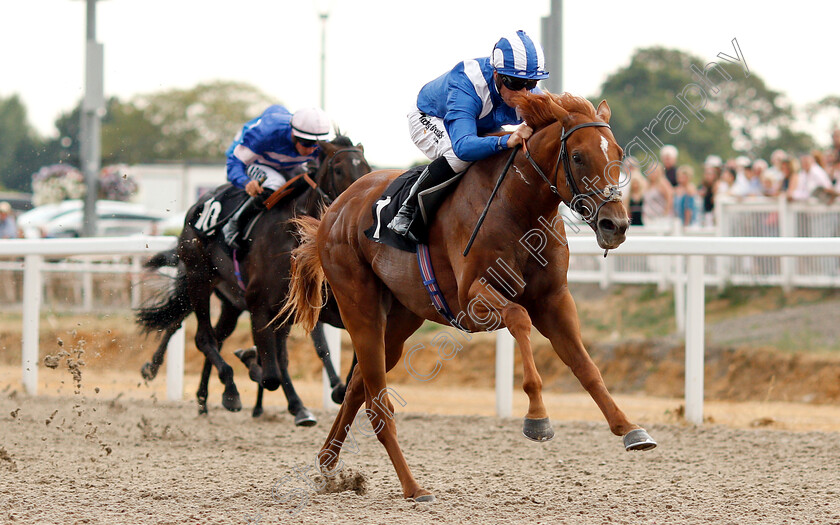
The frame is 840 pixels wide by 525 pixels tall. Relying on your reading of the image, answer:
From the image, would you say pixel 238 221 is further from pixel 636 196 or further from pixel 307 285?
pixel 636 196

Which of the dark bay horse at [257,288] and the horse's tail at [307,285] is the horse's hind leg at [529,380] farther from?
the dark bay horse at [257,288]

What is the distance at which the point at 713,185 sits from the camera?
12.2 metres

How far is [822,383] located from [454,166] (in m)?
6.49

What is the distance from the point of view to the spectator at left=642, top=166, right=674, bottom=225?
1230cm

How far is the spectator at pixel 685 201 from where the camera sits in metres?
12.3

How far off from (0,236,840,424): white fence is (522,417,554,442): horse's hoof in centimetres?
248

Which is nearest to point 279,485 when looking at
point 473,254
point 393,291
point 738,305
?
point 393,291

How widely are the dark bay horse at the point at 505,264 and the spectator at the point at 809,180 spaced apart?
7297 millimetres

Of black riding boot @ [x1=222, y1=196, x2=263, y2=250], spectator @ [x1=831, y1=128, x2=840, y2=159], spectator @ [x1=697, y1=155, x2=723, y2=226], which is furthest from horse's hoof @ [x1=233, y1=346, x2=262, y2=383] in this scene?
spectator @ [x1=831, y1=128, x2=840, y2=159]

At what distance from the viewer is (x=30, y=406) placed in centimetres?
815

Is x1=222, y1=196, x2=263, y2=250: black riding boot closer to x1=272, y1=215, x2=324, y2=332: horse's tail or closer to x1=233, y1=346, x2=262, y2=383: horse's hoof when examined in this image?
x1=233, y1=346, x2=262, y2=383: horse's hoof

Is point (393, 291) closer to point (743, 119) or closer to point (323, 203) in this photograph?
A: point (323, 203)

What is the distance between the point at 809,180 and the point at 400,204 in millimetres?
7736

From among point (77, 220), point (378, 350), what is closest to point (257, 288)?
point (378, 350)
